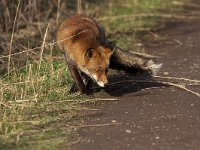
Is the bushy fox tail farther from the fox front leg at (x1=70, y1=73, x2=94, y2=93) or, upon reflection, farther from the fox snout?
the fox snout

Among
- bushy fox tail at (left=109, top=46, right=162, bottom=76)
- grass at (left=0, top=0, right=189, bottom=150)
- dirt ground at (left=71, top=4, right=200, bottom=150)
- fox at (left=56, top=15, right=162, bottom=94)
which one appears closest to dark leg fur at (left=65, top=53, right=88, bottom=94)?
fox at (left=56, top=15, right=162, bottom=94)

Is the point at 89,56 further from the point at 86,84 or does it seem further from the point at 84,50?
the point at 86,84

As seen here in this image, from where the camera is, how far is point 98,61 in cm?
701

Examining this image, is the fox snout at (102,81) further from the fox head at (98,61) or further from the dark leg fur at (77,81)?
the dark leg fur at (77,81)

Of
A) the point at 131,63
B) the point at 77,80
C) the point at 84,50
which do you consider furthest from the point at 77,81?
the point at 131,63

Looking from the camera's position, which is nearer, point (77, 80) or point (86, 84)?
point (77, 80)

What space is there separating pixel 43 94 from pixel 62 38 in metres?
0.85

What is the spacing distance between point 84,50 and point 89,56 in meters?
0.15

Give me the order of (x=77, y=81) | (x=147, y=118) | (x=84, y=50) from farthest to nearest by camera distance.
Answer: (x=77, y=81)
(x=84, y=50)
(x=147, y=118)

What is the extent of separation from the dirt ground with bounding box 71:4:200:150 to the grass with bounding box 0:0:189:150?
0.25 meters

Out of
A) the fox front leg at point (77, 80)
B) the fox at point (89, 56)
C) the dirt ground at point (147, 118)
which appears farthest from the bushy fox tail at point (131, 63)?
the fox front leg at point (77, 80)

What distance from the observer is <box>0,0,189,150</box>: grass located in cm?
582

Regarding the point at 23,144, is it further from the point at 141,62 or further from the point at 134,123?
the point at 141,62

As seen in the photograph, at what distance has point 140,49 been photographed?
9.80m
